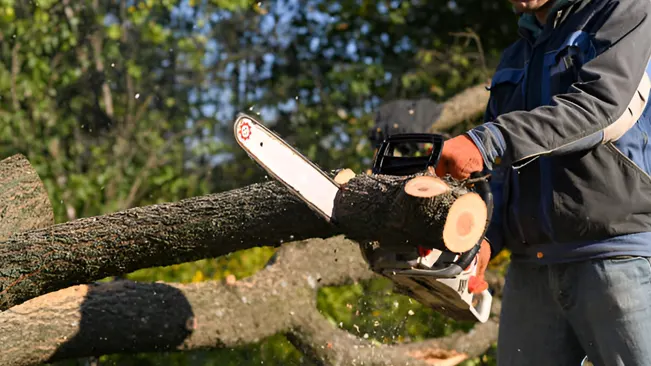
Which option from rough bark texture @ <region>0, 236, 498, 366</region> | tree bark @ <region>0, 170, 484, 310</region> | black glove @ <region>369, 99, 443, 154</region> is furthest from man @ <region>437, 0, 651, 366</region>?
black glove @ <region>369, 99, 443, 154</region>

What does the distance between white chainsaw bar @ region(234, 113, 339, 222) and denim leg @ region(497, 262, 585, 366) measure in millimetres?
654

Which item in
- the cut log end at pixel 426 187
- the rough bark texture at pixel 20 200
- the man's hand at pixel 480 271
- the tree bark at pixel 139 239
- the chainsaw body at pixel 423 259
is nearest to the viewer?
the cut log end at pixel 426 187

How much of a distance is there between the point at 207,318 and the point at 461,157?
5.83ft

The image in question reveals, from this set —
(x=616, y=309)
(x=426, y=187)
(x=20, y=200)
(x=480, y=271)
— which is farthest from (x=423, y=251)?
(x=20, y=200)

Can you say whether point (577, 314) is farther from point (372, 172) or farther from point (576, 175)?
point (372, 172)

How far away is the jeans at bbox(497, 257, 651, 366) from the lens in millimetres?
2172

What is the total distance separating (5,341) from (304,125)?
3955mm

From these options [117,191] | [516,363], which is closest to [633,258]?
[516,363]

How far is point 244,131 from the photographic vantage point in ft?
7.18

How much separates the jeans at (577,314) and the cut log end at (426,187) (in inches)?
20.9

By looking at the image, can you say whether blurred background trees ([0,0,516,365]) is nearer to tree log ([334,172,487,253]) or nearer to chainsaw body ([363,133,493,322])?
chainsaw body ([363,133,493,322])

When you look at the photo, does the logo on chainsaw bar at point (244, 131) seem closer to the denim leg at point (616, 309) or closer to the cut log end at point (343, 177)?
the cut log end at point (343, 177)

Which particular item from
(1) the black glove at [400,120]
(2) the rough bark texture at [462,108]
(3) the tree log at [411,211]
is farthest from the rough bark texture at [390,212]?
(2) the rough bark texture at [462,108]

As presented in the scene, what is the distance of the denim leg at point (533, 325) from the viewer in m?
2.38
